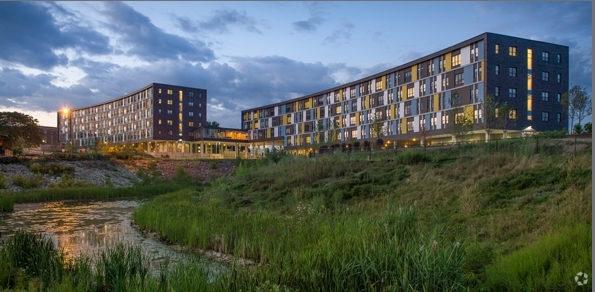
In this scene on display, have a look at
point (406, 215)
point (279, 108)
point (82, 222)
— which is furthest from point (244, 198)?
point (279, 108)

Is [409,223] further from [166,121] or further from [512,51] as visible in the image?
[166,121]

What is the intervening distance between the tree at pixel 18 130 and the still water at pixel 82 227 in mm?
31130

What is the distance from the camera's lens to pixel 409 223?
368 inches

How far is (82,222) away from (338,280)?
16066 mm

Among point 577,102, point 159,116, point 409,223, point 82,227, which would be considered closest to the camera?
point 409,223

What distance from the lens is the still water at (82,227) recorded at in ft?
39.4

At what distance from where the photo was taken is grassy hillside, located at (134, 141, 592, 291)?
6.24 metres

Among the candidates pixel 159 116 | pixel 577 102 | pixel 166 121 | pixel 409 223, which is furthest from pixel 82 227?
pixel 166 121

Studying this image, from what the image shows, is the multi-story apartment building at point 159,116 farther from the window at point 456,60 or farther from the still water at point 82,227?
the still water at point 82,227

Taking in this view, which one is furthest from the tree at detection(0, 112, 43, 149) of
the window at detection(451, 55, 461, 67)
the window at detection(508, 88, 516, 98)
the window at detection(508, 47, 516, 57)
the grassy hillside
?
the window at detection(508, 47, 516, 57)

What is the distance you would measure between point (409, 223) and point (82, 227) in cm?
1354

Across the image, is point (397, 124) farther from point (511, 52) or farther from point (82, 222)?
point (82, 222)

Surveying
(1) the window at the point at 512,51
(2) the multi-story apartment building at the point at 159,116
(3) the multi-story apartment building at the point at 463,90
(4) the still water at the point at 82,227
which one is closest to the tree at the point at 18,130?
(2) the multi-story apartment building at the point at 159,116

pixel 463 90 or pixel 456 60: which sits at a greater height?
pixel 456 60
